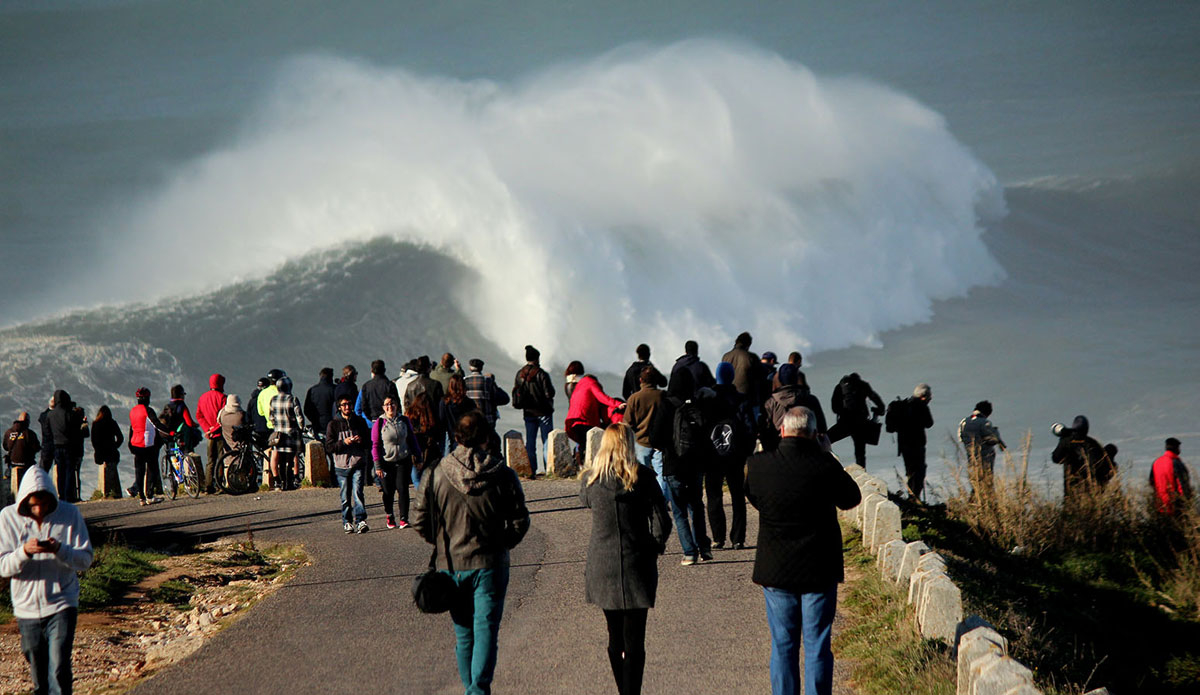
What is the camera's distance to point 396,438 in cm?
1128

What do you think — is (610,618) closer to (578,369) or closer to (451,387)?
(451,387)

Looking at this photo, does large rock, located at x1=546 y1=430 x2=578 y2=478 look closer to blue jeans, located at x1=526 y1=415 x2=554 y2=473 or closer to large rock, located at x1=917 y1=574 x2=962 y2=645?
blue jeans, located at x1=526 y1=415 x2=554 y2=473

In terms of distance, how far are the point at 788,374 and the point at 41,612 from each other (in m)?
8.10

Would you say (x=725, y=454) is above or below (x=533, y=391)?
below

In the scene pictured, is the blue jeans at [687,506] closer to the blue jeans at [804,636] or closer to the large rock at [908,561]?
the large rock at [908,561]

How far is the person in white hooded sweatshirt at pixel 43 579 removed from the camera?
6.20 m

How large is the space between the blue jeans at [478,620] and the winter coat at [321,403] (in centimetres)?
957

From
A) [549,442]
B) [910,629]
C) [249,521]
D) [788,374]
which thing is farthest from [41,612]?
[549,442]

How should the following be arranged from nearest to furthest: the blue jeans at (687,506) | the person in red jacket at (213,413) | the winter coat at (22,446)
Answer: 1. the blue jeans at (687,506)
2. the winter coat at (22,446)
3. the person in red jacket at (213,413)

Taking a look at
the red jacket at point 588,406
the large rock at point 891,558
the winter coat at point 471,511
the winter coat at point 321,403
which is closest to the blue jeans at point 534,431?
the winter coat at point 321,403

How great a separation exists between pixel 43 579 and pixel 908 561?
5308 mm

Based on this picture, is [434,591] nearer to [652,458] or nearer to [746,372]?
Answer: [652,458]

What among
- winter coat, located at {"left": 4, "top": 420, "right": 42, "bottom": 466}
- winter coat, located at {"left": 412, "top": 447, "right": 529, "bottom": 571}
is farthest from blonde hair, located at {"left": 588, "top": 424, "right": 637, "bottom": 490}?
winter coat, located at {"left": 4, "top": 420, "right": 42, "bottom": 466}

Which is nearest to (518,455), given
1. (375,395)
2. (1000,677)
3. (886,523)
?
(375,395)
